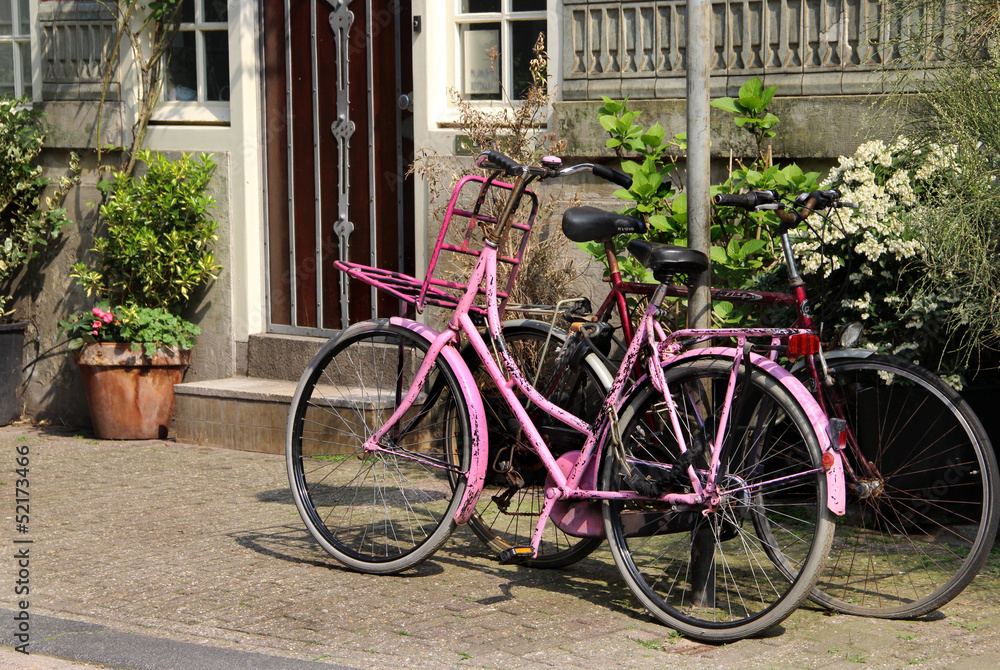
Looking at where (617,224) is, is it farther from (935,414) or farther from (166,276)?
(166,276)

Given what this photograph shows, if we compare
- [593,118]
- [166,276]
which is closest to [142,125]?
[166,276]

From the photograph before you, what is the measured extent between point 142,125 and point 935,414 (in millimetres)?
5961

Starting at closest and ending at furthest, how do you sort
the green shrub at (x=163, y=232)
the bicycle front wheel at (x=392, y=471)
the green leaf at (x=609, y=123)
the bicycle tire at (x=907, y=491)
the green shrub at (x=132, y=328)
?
the bicycle tire at (x=907, y=491), the bicycle front wheel at (x=392, y=471), the green leaf at (x=609, y=123), the green shrub at (x=132, y=328), the green shrub at (x=163, y=232)

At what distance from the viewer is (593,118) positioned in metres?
6.72

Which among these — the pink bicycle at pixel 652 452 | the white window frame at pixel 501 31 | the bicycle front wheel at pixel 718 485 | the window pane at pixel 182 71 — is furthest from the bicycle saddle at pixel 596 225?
the window pane at pixel 182 71

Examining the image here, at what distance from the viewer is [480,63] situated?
7418 mm

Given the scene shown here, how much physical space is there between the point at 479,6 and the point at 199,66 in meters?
2.19

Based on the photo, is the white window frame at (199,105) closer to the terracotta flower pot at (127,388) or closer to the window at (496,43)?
the terracotta flower pot at (127,388)

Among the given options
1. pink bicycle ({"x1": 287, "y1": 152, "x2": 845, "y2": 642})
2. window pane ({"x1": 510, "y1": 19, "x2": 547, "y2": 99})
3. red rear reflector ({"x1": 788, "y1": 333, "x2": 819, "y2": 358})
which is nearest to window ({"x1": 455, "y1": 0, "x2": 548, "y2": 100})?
window pane ({"x1": 510, "y1": 19, "x2": 547, "y2": 99})

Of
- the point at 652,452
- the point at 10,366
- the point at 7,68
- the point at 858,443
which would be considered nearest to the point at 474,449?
the point at 652,452

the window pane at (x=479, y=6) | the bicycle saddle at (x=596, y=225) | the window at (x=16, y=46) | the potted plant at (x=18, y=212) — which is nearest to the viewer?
the bicycle saddle at (x=596, y=225)

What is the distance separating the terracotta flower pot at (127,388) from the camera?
7941 millimetres

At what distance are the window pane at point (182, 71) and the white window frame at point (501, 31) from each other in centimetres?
213

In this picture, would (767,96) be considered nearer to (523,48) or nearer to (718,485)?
(523,48)
